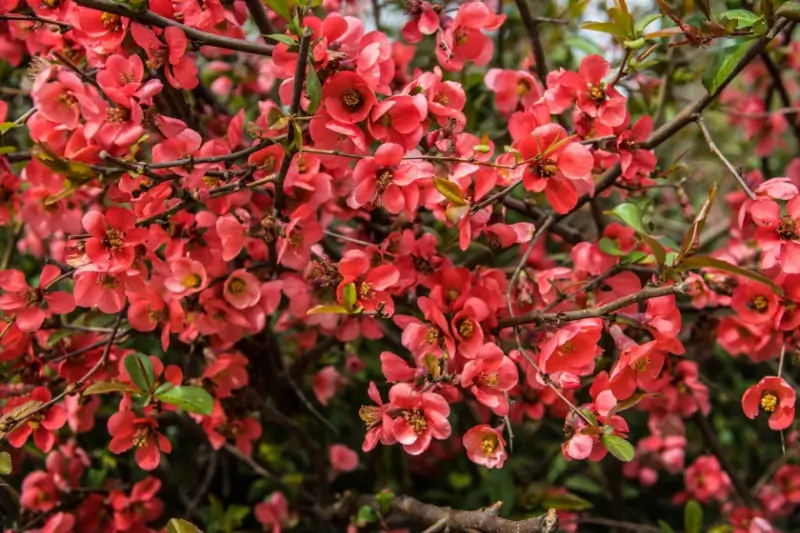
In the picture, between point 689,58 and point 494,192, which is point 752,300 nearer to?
point 494,192

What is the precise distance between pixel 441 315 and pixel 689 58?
116 centimetres

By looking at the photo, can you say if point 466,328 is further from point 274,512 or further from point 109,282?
point 274,512

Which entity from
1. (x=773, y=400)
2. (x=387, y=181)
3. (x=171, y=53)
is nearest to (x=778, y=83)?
(x=773, y=400)

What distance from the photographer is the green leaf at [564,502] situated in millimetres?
1430

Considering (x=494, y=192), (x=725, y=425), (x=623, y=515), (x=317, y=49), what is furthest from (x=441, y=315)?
(x=725, y=425)

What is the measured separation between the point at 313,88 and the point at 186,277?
0.38m

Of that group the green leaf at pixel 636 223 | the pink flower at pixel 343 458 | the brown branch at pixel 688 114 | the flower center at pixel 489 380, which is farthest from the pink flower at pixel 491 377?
the pink flower at pixel 343 458

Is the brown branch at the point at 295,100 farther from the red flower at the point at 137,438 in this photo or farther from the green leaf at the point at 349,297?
the red flower at the point at 137,438

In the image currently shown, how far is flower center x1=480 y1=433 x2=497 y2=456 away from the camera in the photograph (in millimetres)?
1043

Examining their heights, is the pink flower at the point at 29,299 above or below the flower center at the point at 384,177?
below

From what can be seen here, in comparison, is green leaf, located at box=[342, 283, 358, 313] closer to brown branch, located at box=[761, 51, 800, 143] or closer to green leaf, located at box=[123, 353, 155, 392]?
green leaf, located at box=[123, 353, 155, 392]

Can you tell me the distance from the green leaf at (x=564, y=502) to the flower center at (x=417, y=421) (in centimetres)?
58

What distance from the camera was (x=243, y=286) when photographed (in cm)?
Result: 115

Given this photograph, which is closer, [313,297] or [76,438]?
[313,297]
